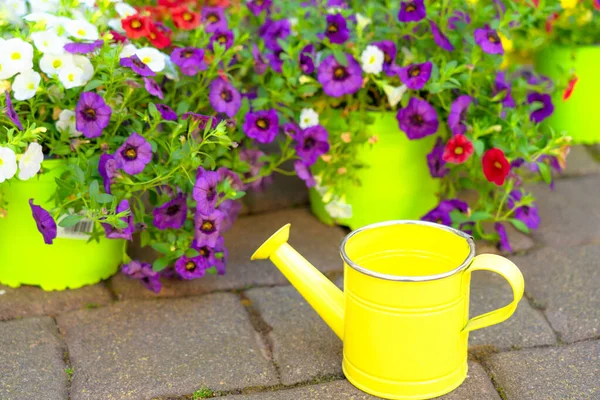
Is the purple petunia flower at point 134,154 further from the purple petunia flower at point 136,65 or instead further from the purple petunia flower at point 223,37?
the purple petunia flower at point 223,37

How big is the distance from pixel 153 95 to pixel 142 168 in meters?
0.25

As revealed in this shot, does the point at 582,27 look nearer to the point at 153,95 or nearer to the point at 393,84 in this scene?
the point at 393,84

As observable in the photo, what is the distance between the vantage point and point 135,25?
1832 mm

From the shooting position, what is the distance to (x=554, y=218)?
2.30 m

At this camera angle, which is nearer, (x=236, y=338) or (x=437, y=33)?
(x=236, y=338)

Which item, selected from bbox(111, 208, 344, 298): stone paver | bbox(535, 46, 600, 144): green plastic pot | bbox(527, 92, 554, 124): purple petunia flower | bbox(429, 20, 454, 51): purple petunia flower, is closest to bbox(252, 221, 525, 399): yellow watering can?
bbox(111, 208, 344, 298): stone paver

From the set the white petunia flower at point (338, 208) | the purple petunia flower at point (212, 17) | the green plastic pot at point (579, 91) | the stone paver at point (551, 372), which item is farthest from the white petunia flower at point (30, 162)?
the green plastic pot at point (579, 91)

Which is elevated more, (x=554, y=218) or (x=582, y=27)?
(x=582, y=27)

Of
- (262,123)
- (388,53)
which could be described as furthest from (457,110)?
(262,123)

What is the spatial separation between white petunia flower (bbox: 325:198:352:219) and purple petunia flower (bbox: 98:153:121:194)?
65 cm

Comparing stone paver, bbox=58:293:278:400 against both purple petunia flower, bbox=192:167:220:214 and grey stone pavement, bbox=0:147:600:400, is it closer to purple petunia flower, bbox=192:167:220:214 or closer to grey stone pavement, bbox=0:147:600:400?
grey stone pavement, bbox=0:147:600:400

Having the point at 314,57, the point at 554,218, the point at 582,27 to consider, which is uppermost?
the point at 314,57

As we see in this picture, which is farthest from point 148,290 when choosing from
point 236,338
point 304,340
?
point 304,340

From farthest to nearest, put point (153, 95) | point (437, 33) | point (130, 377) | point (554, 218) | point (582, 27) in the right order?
1. point (582, 27)
2. point (554, 218)
3. point (437, 33)
4. point (153, 95)
5. point (130, 377)
